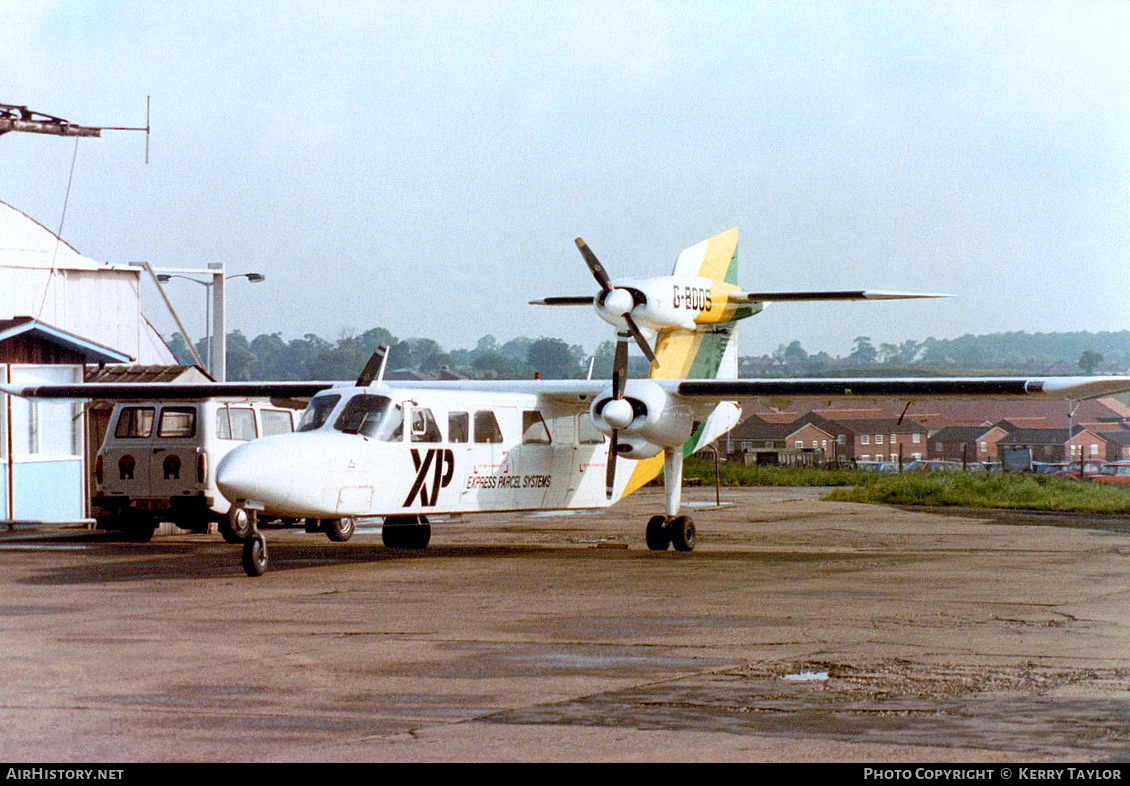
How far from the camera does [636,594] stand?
13.9m

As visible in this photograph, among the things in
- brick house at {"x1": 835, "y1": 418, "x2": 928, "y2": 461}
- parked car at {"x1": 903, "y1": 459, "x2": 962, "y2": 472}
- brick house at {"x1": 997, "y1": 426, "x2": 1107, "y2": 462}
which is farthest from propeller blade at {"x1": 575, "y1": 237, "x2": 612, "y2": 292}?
brick house at {"x1": 835, "y1": 418, "x2": 928, "y2": 461}

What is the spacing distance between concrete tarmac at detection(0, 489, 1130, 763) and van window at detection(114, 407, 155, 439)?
2.54 meters

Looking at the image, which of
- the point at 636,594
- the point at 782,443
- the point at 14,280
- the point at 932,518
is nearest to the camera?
the point at 636,594

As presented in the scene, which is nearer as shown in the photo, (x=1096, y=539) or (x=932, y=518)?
(x=1096, y=539)

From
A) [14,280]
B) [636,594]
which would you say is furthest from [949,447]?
[636,594]

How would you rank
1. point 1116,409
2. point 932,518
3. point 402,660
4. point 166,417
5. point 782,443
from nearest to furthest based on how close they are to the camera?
point 402,660 → point 166,417 → point 932,518 → point 1116,409 → point 782,443

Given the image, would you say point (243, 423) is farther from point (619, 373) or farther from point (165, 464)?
point (619, 373)

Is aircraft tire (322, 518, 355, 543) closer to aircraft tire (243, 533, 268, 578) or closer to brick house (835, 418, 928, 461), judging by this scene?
aircraft tire (243, 533, 268, 578)

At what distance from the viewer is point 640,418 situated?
748 inches

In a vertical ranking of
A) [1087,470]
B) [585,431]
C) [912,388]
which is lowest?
[1087,470]

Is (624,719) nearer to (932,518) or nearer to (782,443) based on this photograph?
(932,518)

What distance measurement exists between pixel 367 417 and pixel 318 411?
595 mm

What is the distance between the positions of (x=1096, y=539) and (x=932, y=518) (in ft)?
20.3

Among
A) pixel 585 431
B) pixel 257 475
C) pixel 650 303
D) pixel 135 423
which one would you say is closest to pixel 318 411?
pixel 257 475
